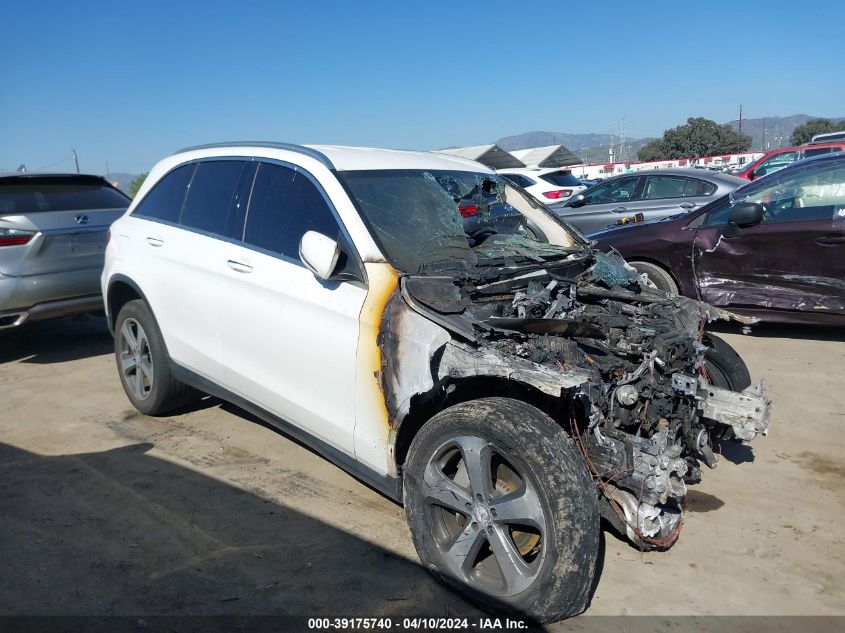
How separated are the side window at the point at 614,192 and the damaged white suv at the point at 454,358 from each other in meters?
6.45

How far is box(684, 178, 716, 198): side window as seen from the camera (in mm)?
9539

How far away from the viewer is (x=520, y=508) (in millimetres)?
2648

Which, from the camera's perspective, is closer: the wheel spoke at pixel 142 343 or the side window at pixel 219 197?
the side window at pixel 219 197

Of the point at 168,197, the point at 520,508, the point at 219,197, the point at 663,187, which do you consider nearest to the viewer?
the point at 520,508

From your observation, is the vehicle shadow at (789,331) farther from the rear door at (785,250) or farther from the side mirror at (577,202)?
the side mirror at (577,202)

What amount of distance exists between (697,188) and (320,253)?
7868 millimetres

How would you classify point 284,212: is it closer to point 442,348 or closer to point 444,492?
point 442,348

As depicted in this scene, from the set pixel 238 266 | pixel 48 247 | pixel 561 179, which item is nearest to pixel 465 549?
pixel 238 266

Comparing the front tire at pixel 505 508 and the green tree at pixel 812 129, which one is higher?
the green tree at pixel 812 129

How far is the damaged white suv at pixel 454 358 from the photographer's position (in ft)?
8.88

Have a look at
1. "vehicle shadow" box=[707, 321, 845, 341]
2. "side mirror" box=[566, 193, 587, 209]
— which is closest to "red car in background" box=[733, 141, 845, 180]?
"side mirror" box=[566, 193, 587, 209]

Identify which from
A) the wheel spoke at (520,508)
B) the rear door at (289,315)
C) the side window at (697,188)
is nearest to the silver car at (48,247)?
the rear door at (289,315)

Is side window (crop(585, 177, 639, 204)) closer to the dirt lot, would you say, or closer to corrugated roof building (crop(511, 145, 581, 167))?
the dirt lot

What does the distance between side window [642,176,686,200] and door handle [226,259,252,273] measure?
7637 mm
